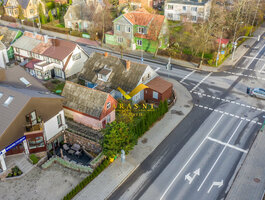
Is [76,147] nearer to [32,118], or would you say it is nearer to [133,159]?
[32,118]

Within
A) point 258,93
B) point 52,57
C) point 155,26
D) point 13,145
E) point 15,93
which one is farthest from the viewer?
point 155,26

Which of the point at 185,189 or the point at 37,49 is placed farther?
the point at 37,49

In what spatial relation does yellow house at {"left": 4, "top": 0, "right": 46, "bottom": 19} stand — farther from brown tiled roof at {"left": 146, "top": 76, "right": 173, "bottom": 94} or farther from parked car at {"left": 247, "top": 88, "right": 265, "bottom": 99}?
parked car at {"left": 247, "top": 88, "right": 265, "bottom": 99}

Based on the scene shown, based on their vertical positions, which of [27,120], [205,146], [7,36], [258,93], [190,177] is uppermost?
[7,36]

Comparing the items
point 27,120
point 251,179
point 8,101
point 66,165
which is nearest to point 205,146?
point 251,179

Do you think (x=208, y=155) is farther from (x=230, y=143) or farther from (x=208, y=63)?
(x=208, y=63)

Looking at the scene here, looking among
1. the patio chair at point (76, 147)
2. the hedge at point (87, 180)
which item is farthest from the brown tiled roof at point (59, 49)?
the hedge at point (87, 180)

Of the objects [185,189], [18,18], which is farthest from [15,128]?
[18,18]

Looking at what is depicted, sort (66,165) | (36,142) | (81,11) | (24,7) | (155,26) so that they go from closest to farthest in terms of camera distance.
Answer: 1. (66,165)
2. (36,142)
3. (155,26)
4. (81,11)
5. (24,7)

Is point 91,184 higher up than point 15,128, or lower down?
lower down
